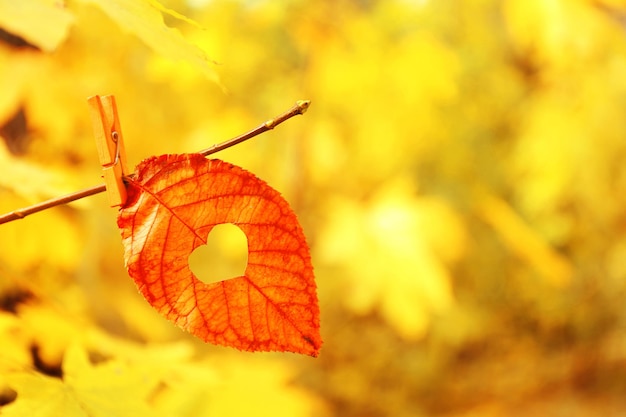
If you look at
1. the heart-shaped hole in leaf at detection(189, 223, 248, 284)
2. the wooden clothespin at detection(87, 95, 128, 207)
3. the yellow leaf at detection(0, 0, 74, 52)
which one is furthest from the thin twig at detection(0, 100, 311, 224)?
the heart-shaped hole in leaf at detection(189, 223, 248, 284)

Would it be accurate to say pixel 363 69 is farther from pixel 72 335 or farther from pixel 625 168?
pixel 625 168

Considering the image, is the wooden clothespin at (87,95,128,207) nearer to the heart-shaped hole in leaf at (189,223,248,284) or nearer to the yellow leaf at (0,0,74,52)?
the yellow leaf at (0,0,74,52)

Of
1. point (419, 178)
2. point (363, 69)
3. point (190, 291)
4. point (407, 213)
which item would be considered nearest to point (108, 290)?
point (407, 213)

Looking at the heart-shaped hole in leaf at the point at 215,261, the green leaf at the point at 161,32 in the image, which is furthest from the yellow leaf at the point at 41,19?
the heart-shaped hole in leaf at the point at 215,261

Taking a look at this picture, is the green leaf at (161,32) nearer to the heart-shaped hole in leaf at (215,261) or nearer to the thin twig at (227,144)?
the thin twig at (227,144)

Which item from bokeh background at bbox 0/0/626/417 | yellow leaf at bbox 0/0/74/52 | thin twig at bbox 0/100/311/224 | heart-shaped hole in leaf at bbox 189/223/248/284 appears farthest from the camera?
heart-shaped hole in leaf at bbox 189/223/248/284

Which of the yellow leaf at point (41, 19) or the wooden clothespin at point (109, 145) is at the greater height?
the yellow leaf at point (41, 19)
